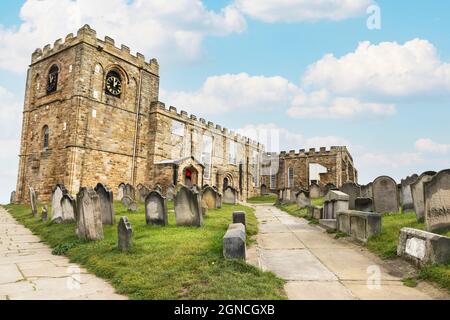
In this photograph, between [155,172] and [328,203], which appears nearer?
[328,203]

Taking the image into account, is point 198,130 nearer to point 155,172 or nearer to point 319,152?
point 155,172

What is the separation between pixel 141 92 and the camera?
85.4ft

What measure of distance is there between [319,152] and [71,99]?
2833 centimetres

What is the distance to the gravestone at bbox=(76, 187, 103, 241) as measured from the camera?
25.0ft

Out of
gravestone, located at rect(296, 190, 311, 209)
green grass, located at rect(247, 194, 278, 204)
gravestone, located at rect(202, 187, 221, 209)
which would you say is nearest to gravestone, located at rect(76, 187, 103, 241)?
gravestone, located at rect(202, 187, 221, 209)

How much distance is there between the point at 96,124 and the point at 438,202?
21.2m

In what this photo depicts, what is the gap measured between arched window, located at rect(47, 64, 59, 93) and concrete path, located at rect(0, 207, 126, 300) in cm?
1910

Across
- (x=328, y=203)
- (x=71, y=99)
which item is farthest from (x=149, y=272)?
(x=71, y=99)

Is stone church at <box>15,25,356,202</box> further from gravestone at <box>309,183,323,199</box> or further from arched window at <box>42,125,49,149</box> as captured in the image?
gravestone at <box>309,183,323,199</box>

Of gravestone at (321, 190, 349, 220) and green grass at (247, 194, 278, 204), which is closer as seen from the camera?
gravestone at (321, 190, 349, 220)

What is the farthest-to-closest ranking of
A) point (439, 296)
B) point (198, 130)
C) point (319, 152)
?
point (319, 152) → point (198, 130) → point (439, 296)
